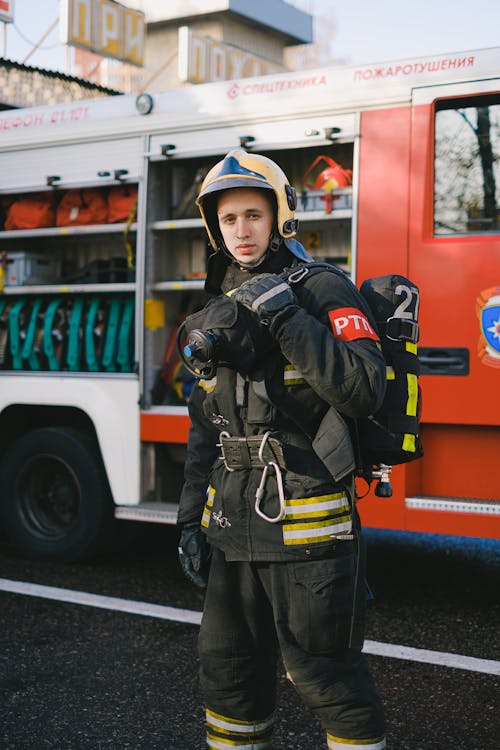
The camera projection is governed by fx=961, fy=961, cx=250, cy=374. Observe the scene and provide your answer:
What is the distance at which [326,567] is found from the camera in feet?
8.49

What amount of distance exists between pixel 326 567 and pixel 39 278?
4.83 meters

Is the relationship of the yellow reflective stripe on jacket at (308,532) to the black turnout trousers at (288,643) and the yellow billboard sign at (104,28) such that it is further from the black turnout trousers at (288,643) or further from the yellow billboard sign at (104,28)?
the yellow billboard sign at (104,28)

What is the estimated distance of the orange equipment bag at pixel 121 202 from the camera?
20.4ft

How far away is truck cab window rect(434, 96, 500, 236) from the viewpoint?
504 centimetres

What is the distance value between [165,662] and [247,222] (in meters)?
2.47

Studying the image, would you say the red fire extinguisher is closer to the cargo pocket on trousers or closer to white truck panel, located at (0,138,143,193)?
white truck panel, located at (0,138,143,193)

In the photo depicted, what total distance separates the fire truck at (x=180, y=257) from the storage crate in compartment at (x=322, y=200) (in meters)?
0.01

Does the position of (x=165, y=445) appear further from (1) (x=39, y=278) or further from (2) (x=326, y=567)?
(2) (x=326, y=567)

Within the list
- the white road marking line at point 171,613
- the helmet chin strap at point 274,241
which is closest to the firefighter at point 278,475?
the helmet chin strap at point 274,241

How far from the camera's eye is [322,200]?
18.3 feet

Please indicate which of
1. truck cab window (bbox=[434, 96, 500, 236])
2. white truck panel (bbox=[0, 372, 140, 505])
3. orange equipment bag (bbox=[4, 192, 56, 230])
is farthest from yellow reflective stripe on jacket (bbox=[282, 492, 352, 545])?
orange equipment bag (bbox=[4, 192, 56, 230])

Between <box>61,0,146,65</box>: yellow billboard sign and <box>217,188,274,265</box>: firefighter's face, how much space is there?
15660 millimetres

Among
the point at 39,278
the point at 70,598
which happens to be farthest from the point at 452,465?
the point at 39,278

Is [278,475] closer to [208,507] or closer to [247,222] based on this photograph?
[208,507]
